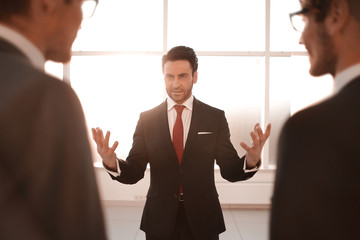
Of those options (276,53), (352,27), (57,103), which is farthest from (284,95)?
(57,103)

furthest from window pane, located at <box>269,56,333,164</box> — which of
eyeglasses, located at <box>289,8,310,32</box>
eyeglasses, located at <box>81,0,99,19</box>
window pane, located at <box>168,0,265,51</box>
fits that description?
eyeglasses, located at <box>81,0,99,19</box>

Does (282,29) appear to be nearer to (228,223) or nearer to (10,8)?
(228,223)

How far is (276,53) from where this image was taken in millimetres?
5027

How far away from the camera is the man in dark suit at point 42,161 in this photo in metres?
0.57

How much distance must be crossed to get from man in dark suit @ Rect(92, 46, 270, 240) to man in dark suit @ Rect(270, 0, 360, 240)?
3.35 feet

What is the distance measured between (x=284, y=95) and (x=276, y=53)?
0.68m

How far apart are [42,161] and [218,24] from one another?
479 cm

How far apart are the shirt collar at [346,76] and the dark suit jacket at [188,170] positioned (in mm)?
1124

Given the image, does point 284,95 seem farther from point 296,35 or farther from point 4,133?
point 4,133

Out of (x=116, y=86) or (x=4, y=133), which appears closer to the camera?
(x=4, y=133)

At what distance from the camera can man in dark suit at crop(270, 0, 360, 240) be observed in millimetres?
683

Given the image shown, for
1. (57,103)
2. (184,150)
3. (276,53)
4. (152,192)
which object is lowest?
(152,192)

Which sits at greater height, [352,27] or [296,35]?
[296,35]

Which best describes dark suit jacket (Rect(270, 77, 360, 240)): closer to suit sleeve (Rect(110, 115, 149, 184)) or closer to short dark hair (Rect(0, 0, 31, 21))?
short dark hair (Rect(0, 0, 31, 21))
